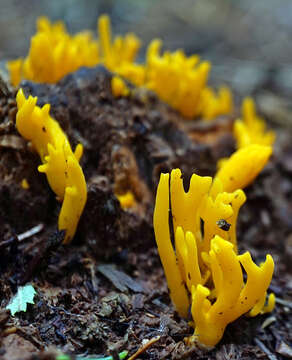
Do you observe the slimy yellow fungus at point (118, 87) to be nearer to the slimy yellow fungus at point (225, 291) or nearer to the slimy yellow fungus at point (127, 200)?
the slimy yellow fungus at point (127, 200)

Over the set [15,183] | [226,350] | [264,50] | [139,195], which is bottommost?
[264,50]

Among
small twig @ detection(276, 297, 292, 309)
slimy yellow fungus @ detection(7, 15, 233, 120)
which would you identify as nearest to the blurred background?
slimy yellow fungus @ detection(7, 15, 233, 120)

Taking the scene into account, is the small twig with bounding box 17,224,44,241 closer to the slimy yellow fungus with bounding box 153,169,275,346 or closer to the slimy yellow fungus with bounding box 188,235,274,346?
the slimy yellow fungus with bounding box 153,169,275,346

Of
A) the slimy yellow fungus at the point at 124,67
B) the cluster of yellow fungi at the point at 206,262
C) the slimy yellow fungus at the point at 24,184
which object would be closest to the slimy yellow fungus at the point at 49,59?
the slimy yellow fungus at the point at 124,67

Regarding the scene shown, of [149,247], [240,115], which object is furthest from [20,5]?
[149,247]

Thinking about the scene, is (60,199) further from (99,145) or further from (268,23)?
(268,23)

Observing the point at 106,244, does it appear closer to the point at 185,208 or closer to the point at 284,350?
the point at 185,208

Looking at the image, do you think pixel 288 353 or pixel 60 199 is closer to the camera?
pixel 288 353
